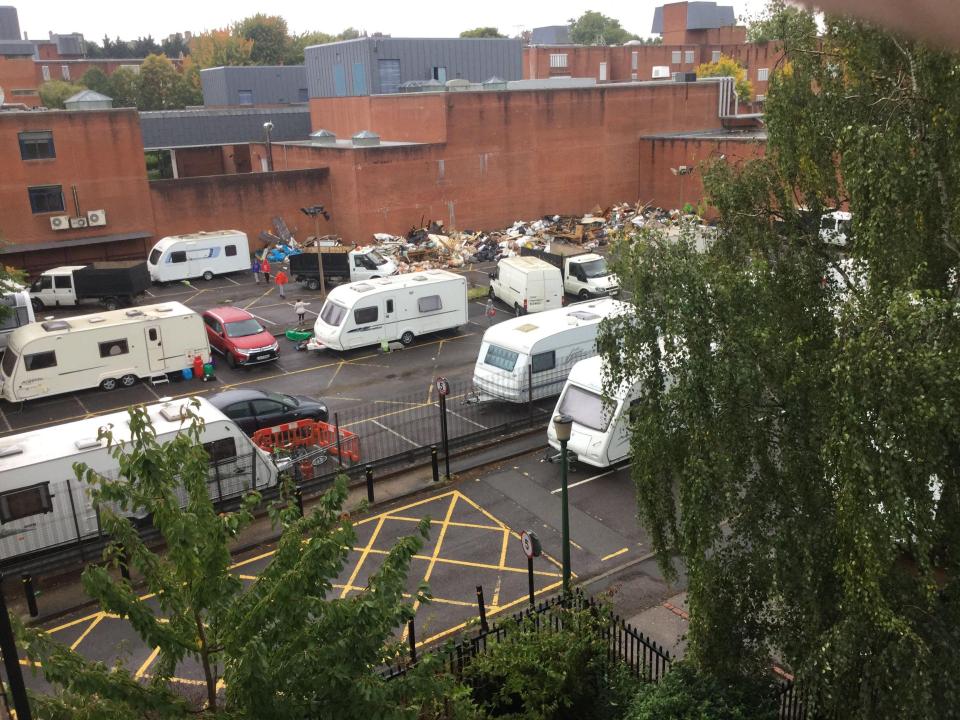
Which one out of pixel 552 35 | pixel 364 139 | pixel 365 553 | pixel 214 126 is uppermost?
pixel 552 35

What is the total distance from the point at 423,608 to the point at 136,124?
33.3 m

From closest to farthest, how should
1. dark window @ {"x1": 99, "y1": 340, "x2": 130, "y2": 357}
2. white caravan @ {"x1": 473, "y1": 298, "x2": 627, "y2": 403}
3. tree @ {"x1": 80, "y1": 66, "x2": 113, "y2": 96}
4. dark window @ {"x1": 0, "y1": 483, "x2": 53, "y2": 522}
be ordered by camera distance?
dark window @ {"x1": 0, "y1": 483, "x2": 53, "y2": 522} → white caravan @ {"x1": 473, "y1": 298, "x2": 627, "y2": 403} → dark window @ {"x1": 99, "y1": 340, "x2": 130, "y2": 357} → tree @ {"x1": 80, "y1": 66, "x2": 113, "y2": 96}

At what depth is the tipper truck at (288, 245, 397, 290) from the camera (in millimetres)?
35438

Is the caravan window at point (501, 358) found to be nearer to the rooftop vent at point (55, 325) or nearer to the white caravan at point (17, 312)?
the rooftop vent at point (55, 325)

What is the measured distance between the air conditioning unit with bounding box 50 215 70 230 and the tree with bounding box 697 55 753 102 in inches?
2349

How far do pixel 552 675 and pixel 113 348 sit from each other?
18309 millimetres

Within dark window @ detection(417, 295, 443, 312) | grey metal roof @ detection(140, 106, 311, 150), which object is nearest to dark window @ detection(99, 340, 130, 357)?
dark window @ detection(417, 295, 443, 312)

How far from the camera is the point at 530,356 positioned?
20641 millimetres

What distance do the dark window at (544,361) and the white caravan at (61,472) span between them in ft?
24.9

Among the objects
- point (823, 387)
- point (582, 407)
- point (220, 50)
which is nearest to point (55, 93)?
point (220, 50)

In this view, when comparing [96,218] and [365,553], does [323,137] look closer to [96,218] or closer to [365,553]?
[96,218]

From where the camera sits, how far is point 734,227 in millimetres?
9648

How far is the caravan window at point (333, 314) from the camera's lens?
26.3m

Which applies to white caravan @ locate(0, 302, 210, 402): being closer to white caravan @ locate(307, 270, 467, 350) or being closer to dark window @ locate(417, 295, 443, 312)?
white caravan @ locate(307, 270, 467, 350)
